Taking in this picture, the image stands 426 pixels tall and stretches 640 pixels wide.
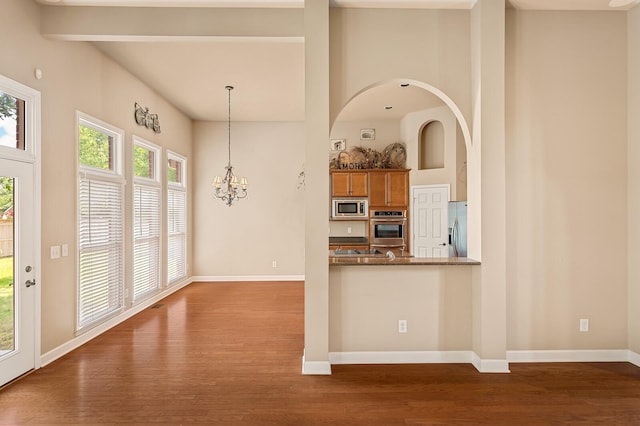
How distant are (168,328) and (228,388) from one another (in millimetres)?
1953

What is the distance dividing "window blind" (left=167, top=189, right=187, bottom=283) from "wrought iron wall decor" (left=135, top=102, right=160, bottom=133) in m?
1.24

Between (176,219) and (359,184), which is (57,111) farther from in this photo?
(359,184)

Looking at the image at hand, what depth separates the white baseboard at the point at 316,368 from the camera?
322 centimetres

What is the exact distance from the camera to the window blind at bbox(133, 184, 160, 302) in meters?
5.33

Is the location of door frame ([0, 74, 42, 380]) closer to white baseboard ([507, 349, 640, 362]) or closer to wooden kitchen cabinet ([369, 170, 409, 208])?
white baseboard ([507, 349, 640, 362])

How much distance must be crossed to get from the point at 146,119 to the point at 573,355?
6075mm

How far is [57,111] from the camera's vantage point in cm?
366

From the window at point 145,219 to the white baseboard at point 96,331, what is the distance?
139 mm

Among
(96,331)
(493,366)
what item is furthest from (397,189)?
(96,331)

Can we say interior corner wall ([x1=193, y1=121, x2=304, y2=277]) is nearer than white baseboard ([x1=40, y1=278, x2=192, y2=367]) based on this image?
No

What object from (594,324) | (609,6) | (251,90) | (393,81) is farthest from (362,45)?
(594,324)

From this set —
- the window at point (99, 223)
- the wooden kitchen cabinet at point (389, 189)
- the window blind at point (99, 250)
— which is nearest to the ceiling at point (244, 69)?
the window at point (99, 223)

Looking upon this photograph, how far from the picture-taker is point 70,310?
385cm

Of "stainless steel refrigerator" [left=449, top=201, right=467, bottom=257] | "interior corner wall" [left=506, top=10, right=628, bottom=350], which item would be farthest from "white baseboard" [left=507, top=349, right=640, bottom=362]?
"stainless steel refrigerator" [left=449, top=201, right=467, bottom=257]
